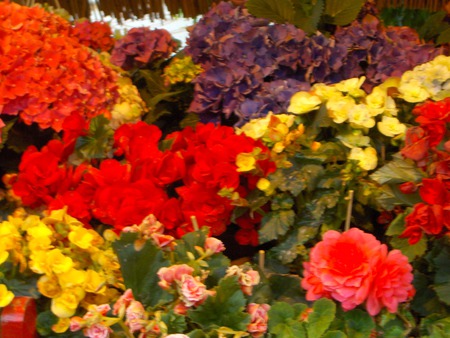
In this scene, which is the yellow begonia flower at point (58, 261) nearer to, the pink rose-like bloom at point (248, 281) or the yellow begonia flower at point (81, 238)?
the yellow begonia flower at point (81, 238)

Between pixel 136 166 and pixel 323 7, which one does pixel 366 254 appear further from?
pixel 323 7

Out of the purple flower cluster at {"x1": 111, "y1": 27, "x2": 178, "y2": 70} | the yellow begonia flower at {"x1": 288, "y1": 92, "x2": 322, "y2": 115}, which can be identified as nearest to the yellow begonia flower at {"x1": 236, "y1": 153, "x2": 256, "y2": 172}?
the yellow begonia flower at {"x1": 288, "y1": 92, "x2": 322, "y2": 115}

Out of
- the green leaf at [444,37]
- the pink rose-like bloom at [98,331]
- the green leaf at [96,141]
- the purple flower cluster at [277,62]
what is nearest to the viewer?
the pink rose-like bloom at [98,331]

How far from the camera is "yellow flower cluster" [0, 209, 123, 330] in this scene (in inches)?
31.3

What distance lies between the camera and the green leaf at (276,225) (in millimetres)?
997

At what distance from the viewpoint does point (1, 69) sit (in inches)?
45.7

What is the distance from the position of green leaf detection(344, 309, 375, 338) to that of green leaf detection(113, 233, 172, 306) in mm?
221

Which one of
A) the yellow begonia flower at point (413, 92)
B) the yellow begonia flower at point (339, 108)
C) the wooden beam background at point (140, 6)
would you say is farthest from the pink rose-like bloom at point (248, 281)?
the wooden beam background at point (140, 6)

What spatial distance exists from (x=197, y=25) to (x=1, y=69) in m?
0.44

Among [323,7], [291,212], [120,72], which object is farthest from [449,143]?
[120,72]

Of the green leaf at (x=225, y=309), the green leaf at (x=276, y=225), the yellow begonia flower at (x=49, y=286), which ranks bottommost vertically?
the green leaf at (x=276, y=225)

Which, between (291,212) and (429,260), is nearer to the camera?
(429,260)

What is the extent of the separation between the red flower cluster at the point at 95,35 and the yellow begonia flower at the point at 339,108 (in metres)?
0.77

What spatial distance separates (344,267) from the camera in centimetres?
76
